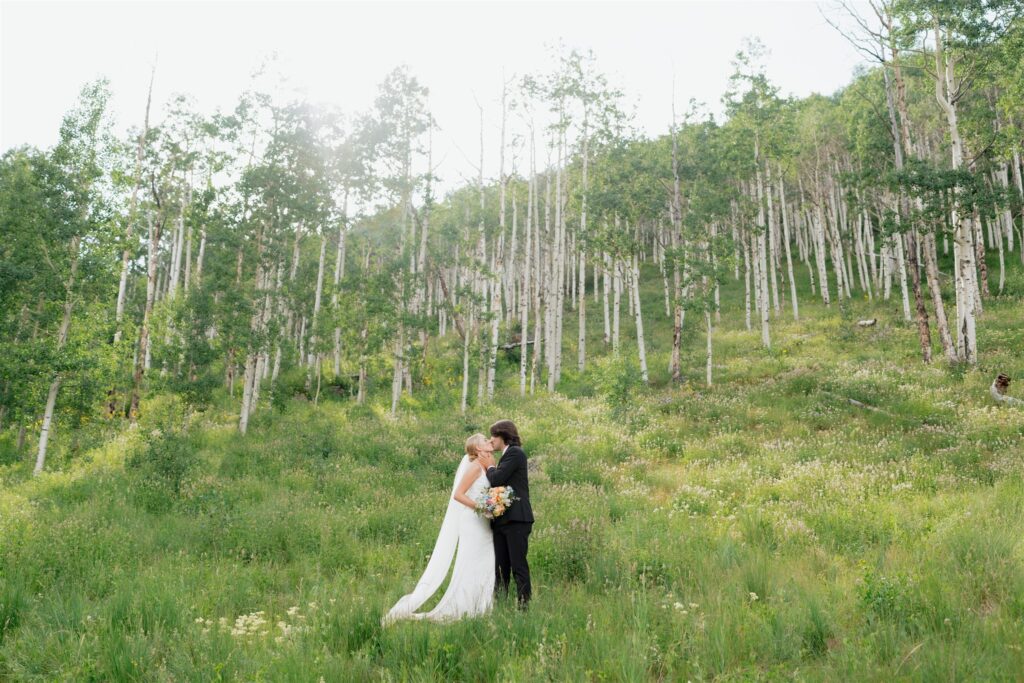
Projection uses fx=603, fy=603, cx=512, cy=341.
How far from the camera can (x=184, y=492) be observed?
12.2 m

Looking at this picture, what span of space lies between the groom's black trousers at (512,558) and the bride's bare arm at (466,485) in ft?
1.41

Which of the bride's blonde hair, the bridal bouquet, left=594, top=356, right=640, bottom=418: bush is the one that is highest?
left=594, top=356, right=640, bottom=418: bush

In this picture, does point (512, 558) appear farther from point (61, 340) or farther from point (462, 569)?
point (61, 340)

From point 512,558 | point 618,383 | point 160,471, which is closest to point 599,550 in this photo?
point 512,558

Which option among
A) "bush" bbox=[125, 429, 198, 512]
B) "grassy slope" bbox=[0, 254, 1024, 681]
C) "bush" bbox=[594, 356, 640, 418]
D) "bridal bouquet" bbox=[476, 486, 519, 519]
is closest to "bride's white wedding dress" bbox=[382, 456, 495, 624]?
"bridal bouquet" bbox=[476, 486, 519, 519]

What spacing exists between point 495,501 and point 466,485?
0.43m

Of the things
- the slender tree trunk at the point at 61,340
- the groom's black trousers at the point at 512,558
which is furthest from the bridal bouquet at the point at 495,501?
the slender tree trunk at the point at 61,340

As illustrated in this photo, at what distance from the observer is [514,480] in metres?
6.37

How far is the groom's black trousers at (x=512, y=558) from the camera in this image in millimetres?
6137

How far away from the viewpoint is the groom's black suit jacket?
6266mm

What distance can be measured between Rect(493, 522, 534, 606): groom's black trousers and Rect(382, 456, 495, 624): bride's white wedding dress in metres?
0.13

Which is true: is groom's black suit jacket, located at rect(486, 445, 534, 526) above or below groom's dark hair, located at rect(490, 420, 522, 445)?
below

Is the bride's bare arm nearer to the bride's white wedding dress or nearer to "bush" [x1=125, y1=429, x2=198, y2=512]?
the bride's white wedding dress

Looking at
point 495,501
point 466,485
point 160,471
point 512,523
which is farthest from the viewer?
point 160,471
